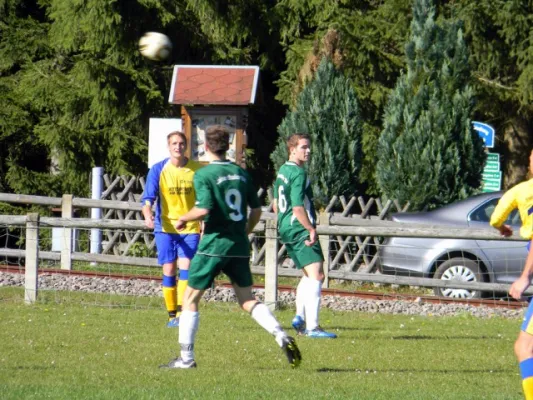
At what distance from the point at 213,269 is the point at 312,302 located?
2722mm

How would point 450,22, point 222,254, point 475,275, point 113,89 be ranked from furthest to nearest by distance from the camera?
point 113,89 < point 450,22 < point 475,275 < point 222,254

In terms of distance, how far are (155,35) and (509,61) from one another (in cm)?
1069

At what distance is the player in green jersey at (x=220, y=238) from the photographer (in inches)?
367

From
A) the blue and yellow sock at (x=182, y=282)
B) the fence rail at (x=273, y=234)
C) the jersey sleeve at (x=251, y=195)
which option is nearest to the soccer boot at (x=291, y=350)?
the jersey sleeve at (x=251, y=195)

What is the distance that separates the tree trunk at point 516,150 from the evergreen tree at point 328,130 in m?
5.66

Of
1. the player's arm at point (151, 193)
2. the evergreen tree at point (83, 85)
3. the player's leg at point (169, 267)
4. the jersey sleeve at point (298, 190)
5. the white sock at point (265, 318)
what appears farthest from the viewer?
the evergreen tree at point (83, 85)

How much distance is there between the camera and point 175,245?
1272cm

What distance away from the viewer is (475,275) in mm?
16719

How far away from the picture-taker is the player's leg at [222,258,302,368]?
9.28 metres

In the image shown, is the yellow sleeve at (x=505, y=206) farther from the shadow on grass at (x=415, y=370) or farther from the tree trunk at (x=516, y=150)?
the tree trunk at (x=516, y=150)

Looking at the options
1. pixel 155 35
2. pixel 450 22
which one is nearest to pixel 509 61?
pixel 450 22

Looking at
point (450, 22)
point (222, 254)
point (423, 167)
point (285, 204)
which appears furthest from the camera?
point (450, 22)

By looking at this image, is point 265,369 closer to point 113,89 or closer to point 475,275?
point 475,275

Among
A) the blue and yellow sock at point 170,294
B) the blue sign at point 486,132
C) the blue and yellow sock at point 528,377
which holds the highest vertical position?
the blue sign at point 486,132
